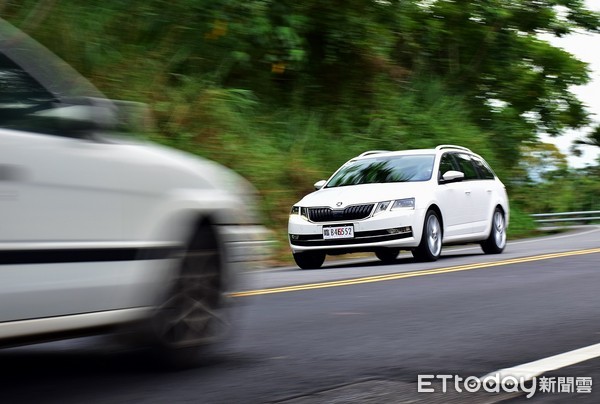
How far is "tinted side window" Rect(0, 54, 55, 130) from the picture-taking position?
16.1 ft

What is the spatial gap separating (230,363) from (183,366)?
1.11ft

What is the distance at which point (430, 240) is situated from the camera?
50.2ft

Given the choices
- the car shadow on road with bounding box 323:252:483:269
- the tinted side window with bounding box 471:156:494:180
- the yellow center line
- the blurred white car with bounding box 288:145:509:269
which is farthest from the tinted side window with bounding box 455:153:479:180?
the yellow center line

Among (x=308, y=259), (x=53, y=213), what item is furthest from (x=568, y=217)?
(x=53, y=213)

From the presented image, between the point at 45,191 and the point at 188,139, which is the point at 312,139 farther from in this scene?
the point at 45,191

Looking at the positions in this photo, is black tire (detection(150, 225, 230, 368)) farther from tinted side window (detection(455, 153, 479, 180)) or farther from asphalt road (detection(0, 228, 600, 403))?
tinted side window (detection(455, 153, 479, 180))

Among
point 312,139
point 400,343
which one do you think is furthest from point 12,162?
point 312,139

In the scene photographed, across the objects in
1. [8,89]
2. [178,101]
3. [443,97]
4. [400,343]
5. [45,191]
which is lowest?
[443,97]

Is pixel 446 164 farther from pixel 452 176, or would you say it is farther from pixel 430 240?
pixel 430 240

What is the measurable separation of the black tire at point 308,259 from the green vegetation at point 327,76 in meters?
2.77

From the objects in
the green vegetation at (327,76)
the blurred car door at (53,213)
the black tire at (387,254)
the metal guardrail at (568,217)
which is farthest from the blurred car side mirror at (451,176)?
the metal guardrail at (568,217)

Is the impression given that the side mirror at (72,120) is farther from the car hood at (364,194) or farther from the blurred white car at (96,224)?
the car hood at (364,194)

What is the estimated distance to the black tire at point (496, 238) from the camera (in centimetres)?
1745

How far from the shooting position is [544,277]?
38.2ft
